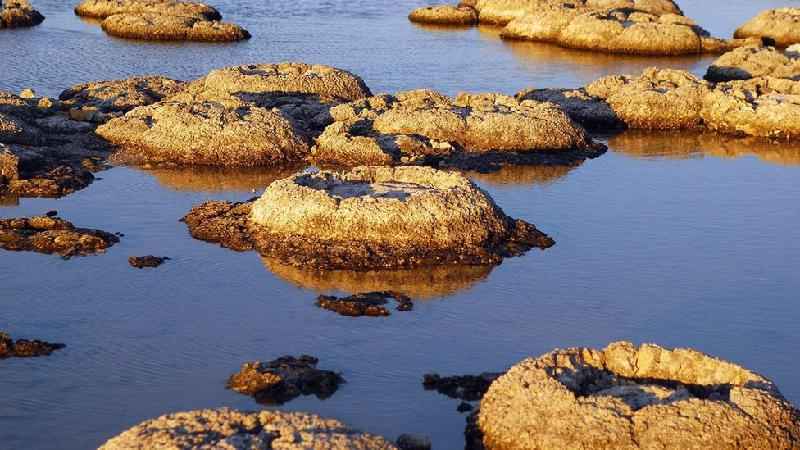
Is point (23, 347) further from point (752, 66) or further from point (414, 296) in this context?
point (752, 66)

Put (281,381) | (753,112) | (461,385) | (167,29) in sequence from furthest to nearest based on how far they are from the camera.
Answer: (167,29) → (753,112) → (461,385) → (281,381)

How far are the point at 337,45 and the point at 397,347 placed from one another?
34.4 meters

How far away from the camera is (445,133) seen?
3106 centimetres

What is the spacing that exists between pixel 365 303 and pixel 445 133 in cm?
1173

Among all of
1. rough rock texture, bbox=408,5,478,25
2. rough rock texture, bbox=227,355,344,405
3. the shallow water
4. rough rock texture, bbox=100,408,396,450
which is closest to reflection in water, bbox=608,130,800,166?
the shallow water

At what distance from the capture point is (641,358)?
15898 millimetres

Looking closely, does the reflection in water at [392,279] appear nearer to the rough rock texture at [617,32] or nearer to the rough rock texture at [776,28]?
the rough rock texture at [617,32]

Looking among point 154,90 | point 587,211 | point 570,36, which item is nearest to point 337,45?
point 570,36

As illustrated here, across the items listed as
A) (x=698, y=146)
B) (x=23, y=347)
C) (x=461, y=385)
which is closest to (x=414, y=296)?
(x=461, y=385)

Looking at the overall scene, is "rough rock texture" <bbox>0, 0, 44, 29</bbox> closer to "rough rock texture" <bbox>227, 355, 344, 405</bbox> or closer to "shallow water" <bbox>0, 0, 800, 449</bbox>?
"shallow water" <bbox>0, 0, 800, 449</bbox>

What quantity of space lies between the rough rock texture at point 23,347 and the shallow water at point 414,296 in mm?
227

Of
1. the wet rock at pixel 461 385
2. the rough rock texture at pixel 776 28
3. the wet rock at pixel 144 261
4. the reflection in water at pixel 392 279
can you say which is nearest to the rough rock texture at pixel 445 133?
the reflection in water at pixel 392 279

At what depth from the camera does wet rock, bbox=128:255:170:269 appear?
71.2ft

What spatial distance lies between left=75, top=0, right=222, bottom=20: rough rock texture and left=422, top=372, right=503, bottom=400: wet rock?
41.7 meters
